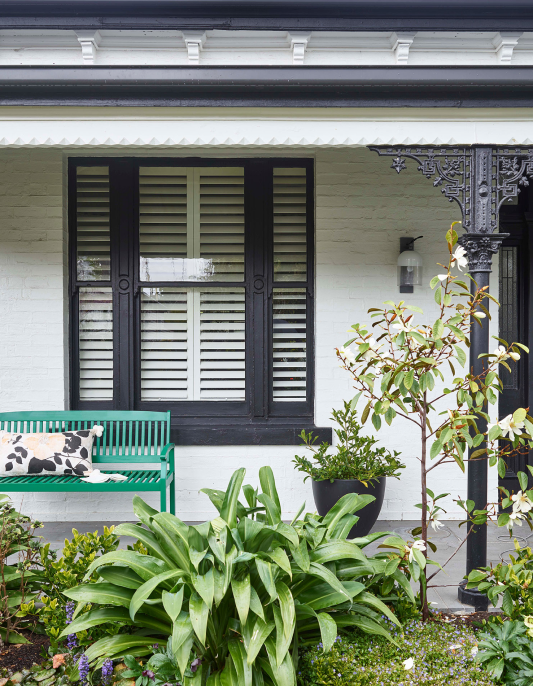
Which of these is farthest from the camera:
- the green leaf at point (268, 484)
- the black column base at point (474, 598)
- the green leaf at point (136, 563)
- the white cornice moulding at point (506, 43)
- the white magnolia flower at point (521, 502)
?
the white cornice moulding at point (506, 43)

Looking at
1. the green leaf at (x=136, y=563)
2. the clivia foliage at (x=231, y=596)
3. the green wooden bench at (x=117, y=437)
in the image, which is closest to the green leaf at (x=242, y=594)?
the clivia foliage at (x=231, y=596)

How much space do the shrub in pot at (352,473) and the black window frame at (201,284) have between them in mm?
551

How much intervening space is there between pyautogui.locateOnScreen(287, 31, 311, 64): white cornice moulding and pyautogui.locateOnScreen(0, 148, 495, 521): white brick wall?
1071mm

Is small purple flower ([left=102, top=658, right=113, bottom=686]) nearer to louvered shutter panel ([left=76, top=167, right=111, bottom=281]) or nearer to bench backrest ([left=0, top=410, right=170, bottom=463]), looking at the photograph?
bench backrest ([left=0, top=410, right=170, bottom=463])

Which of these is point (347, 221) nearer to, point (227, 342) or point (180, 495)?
point (227, 342)

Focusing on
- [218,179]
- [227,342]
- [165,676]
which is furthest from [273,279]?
[165,676]

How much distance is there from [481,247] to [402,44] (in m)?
1.35

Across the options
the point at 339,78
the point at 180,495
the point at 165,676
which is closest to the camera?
the point at 165,676

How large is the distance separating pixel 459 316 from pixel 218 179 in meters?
2.71

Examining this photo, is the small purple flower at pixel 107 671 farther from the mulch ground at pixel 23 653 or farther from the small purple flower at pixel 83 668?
the mulch ground at pixel 23 653

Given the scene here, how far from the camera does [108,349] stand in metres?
4.46

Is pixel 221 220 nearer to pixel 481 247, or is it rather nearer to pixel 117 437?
pixel 117 437

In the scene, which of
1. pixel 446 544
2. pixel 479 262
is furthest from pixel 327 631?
pixel 446 544

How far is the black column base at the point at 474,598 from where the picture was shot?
285cm
